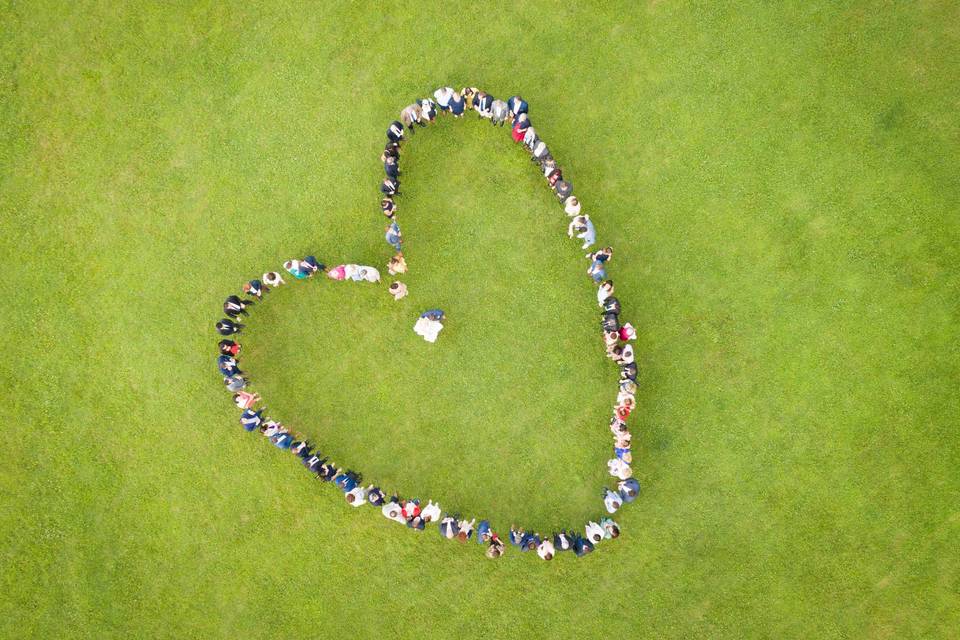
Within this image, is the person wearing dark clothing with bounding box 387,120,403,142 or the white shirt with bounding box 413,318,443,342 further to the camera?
the white shirt with bounding box 413,318,443,342

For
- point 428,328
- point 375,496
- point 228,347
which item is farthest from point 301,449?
point 428,328

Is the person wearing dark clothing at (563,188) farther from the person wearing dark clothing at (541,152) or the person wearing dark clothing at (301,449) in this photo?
the person wearing dark clothing at (301,449)

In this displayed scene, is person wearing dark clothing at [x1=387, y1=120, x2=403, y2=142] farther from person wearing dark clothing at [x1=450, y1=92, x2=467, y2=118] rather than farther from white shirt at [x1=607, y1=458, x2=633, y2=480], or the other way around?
white shirt at [x1=607, y1=458, x2=633, y2=480]

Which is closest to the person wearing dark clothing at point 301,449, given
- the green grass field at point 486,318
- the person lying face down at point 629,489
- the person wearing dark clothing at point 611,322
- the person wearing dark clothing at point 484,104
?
the green grass field at point 486,318

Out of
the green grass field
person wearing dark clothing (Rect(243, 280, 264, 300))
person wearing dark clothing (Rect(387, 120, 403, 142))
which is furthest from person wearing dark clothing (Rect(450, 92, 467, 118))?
person wearing dark clothing (Rect(243, 280, 264, 300))

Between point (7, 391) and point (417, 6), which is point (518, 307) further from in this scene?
point (7, 391)

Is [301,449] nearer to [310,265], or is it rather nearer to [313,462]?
[313,462]

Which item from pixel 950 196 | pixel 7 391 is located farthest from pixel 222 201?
pixel 950 196
